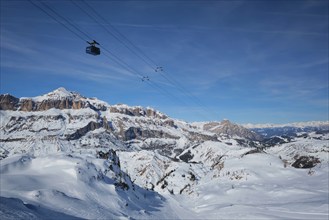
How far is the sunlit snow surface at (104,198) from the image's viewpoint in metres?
19.6

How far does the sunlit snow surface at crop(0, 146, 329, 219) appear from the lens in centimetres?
1961

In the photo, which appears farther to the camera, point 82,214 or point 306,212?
point 306,212

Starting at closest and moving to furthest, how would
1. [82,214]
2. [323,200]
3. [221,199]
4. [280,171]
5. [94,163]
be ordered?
[82,214] → [323,200] → [94,163] → [221,199] → [280,171]

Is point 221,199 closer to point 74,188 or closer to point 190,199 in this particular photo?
point 190,199

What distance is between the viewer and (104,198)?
85.8ft

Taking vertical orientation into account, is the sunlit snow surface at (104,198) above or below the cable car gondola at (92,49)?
below

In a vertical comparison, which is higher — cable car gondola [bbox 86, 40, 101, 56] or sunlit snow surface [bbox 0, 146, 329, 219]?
cable car gondola [bbox 86, 40, 101, 56]

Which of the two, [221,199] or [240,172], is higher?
[240,172]

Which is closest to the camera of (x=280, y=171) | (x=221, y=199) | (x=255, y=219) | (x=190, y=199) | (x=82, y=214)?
(x=82, y=214)

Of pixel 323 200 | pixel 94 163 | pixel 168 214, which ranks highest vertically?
pixel 94 163

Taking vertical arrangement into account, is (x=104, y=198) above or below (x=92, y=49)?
below

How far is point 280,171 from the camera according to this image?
181 ft

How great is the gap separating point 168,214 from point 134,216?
687 centimetres

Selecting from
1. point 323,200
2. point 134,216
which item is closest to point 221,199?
point 323,200
